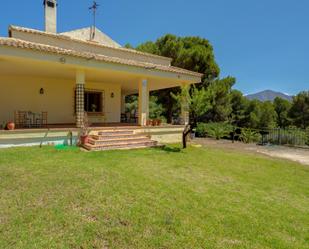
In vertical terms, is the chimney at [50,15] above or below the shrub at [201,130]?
above

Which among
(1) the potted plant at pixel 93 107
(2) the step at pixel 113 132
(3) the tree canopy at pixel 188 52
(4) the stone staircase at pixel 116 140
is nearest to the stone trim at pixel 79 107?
(4) the stone staircase at pixel 116 140

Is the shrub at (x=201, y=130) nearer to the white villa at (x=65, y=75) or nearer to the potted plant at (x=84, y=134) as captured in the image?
the white villa at (x=65, y=75)

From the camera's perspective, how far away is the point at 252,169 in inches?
304

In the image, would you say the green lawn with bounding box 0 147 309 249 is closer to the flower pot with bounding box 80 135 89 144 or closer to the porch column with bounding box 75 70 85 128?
the flower pot with bounding box 80 135 89 144

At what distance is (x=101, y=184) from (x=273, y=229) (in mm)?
3449

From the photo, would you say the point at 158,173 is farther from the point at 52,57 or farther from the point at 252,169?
the point at 52,57

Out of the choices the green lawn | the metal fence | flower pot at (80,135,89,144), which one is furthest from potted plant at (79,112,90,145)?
the metal fence

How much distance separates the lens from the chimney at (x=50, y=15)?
13.8 meters

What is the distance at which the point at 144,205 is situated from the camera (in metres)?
4.24

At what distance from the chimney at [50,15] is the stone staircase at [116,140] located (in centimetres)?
808

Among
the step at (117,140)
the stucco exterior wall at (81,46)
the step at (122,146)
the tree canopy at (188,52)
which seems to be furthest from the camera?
the tree canopy at (188,52)

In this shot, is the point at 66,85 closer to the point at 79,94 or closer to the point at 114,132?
the point at 79,94

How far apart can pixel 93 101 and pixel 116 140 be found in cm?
585

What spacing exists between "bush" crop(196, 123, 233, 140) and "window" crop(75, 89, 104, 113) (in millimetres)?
8303
